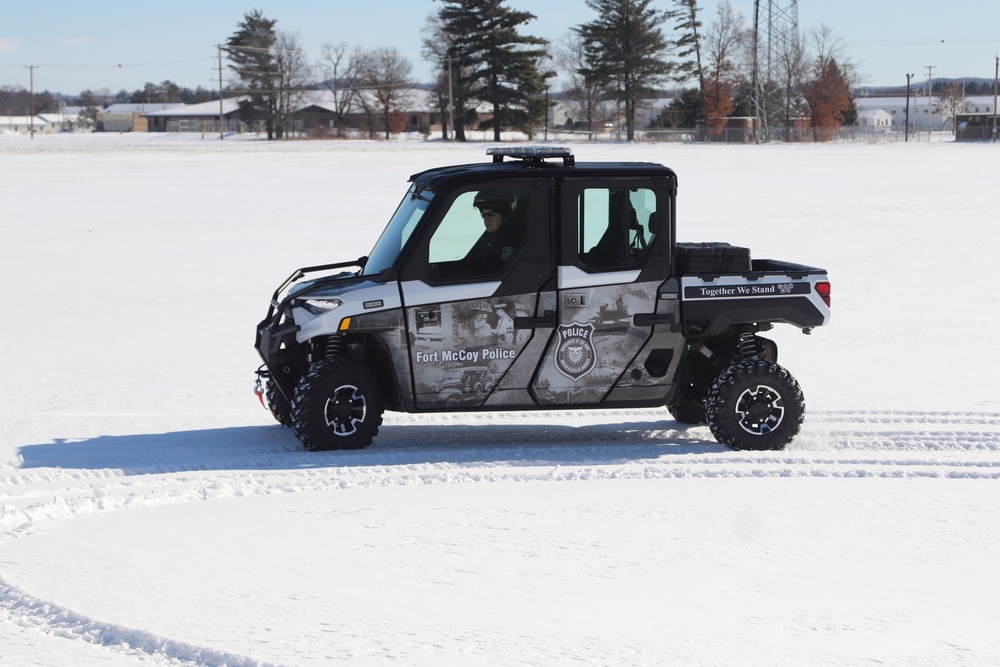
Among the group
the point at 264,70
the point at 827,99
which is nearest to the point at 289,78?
the point at 264,70

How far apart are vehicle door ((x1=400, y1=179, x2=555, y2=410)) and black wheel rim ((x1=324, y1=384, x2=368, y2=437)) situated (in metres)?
0.37

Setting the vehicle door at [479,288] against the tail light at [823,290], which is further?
the tail light at [823,290]

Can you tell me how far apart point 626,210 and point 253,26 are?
95.9 meters

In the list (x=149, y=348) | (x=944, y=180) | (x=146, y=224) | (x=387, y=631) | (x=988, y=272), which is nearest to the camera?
(x=387, y=631)

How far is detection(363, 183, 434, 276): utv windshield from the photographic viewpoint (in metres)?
7.38

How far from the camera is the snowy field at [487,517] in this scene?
4434 millimetres

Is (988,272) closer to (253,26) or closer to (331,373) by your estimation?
(331,373)

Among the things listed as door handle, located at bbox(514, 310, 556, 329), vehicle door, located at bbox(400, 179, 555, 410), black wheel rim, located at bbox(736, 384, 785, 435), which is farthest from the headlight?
black wheel rim, located at bbox(736, 384, 785, 435)

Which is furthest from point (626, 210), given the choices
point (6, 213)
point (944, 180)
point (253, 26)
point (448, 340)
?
point (253, 26)

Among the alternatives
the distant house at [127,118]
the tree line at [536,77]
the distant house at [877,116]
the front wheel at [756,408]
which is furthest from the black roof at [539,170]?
the distant house at [877,116]

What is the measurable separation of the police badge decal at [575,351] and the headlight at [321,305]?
138cm

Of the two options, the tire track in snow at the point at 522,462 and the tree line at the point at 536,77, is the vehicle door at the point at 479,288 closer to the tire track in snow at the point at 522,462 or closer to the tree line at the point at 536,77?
the tire track in snow at the point at 522,462

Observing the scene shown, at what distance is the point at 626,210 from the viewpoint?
24.1 ft

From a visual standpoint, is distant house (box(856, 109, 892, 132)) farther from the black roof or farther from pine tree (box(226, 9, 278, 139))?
the black roof
